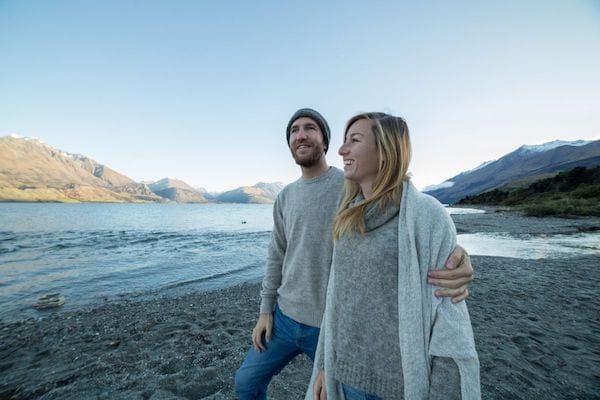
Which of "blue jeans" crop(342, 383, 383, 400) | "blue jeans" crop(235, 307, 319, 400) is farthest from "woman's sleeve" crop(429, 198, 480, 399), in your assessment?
"blue jeans" crop(235, 307, 319, 400)

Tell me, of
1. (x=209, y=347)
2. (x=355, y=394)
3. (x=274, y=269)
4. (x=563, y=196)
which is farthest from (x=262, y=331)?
(x=563, y=196)

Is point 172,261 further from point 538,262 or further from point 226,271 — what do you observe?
point 538,262

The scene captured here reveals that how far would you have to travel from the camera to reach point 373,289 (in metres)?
1.99

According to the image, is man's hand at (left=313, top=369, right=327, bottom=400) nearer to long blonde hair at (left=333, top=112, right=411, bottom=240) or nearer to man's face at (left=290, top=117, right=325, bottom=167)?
long blonde hair at (left=333, top=112, right=411, bottom=240)

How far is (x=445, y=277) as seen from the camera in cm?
166

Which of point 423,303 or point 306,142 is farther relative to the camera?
point 306,142

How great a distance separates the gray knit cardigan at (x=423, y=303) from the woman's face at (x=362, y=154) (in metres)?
0.42

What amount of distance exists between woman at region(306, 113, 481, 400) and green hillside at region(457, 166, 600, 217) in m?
44.7

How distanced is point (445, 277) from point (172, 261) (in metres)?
20.0

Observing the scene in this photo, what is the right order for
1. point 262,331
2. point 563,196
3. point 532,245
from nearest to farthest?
point 262,331
point 532,245
point 563,196

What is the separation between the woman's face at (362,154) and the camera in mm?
2105

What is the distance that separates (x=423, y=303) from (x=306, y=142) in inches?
77.0

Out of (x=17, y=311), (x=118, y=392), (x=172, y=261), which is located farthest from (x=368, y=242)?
(x=172, y=261)

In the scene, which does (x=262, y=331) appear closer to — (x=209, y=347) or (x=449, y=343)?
(x=449, y=343)
